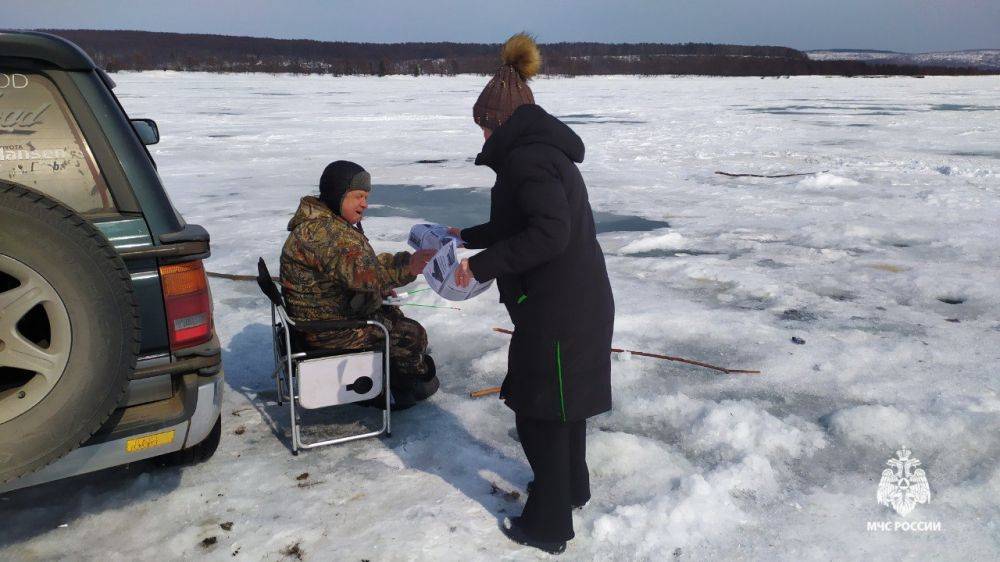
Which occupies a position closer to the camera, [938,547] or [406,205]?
[938,547]

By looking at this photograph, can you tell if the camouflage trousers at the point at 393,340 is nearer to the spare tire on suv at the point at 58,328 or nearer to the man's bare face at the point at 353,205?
the man's bare face at the point at 353,205

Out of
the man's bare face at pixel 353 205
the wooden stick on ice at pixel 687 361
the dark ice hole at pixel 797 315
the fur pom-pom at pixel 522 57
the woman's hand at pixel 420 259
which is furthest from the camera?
the dark ice hole at pixel 797 315

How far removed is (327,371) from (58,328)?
1.31 metres

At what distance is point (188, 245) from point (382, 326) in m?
1.06

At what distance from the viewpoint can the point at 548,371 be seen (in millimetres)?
2492

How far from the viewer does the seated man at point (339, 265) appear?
3.21m

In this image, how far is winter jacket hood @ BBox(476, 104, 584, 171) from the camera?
235 centimetres

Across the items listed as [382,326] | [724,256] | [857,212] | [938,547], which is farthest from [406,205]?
[938,547]

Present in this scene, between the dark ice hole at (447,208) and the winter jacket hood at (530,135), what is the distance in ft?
18.4

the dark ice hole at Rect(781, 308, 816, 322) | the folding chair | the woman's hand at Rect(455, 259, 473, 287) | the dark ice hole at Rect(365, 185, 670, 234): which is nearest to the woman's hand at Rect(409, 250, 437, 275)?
the folding chair

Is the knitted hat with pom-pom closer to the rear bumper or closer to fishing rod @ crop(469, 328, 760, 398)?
the rear bumper

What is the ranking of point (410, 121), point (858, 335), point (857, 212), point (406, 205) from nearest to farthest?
point (858, 335)
point (857, 212)
point (406, 205)
point (410, 121)

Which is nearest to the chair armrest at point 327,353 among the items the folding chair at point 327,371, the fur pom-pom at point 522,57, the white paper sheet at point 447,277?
the folding chair at point 327,371

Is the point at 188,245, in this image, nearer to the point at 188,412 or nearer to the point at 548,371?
the point at 188,412
